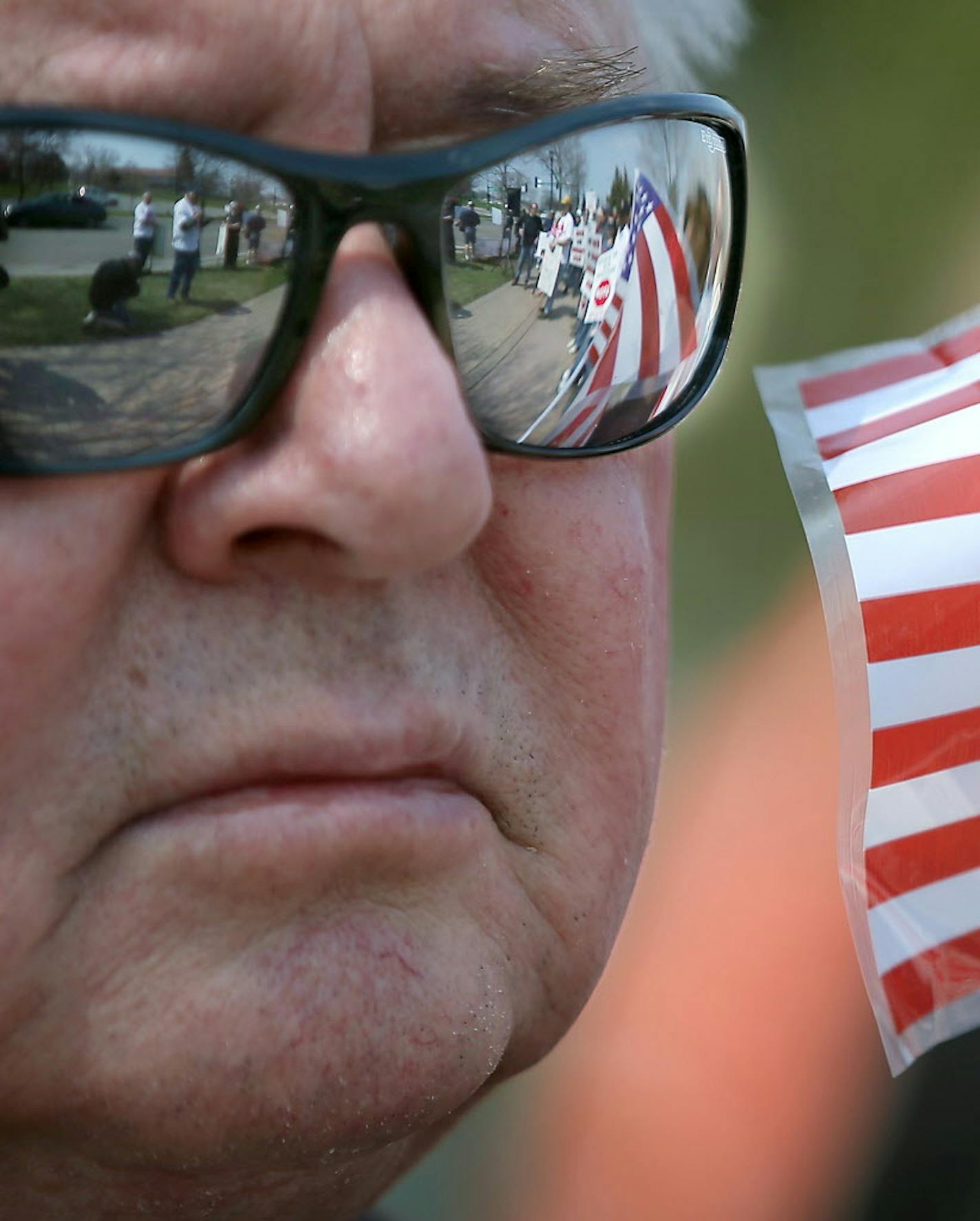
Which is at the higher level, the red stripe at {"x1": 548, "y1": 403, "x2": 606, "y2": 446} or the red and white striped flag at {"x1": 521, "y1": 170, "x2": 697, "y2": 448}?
the red and white striped flag at {"x1": 521, "y1": 170, "x2": 697, "y2": 448}

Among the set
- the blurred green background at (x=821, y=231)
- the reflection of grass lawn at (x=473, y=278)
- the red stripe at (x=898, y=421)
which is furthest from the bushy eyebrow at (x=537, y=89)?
the blurred green background at (x=821, y=231)

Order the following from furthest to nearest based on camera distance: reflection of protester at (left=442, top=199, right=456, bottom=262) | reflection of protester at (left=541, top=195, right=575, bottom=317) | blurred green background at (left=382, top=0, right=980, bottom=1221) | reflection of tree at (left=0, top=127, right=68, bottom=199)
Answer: blurred green background at (left=382, top=0, right=980, bottom=1221) → reflection of protester at (left=541, top=195, right=575, bottom=317) → reflection of protester at (left=442, top=199, right=456, bottom=262) → reflection of tree at (left=0, top=127, right=68, bottom=199)

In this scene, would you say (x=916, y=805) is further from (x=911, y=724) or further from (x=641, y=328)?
(x=641, y=328)

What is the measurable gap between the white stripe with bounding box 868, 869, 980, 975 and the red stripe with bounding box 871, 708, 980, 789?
111mm

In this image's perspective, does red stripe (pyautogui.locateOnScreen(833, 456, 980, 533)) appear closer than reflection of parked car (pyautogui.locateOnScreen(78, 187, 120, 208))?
No

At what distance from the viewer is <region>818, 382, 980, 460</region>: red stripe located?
1485 millimetres

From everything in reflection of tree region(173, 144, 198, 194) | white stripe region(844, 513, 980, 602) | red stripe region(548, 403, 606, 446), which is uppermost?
reflection of tree region(173, 144, 198, 194)

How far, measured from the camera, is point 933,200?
2982 mm

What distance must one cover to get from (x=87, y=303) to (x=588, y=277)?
431 millimetres

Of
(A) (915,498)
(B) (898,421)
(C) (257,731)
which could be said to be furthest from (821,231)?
(C) (257,731)

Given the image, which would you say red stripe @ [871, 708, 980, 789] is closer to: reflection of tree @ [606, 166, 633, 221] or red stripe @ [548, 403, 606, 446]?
red stripe @ [548, 403, 606, 446]

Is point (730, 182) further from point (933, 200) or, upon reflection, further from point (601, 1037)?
point (933, 200)

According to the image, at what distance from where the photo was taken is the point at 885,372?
1.62m

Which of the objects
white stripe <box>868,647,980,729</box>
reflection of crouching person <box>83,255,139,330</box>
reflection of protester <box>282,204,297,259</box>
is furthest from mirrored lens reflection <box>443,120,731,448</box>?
white stripe <box>868,647,980,729</box>
